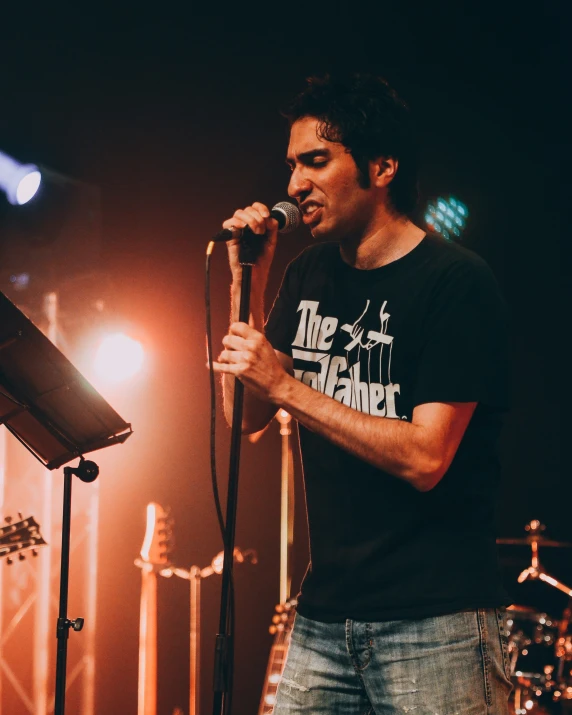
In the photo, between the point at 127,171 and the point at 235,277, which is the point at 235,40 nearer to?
the point at 127,171

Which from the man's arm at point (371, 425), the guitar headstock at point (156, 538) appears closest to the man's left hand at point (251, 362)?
the man's arm at point (371, 425)

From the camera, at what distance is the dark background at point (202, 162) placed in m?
4.12

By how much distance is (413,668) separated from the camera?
1535mm

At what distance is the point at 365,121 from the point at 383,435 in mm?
786

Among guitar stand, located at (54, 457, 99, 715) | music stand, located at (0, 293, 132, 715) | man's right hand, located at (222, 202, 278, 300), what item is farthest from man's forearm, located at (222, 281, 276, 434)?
guitar stand, located at (54, 457, 99, 715)

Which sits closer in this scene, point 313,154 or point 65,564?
point 313,154

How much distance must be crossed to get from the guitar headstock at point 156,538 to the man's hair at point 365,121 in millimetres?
2506

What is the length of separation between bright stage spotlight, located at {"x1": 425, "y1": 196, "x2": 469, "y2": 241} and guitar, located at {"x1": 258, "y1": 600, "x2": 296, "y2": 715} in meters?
2.20

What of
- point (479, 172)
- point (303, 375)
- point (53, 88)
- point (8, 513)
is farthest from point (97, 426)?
point (479, 172)

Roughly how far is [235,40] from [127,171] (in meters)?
0.89

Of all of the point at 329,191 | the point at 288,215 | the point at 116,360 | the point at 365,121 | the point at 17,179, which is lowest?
the point at 288,215

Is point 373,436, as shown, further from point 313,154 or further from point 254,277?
point 313,154

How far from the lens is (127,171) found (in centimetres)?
427

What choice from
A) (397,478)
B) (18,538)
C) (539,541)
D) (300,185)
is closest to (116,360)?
(18,538)
